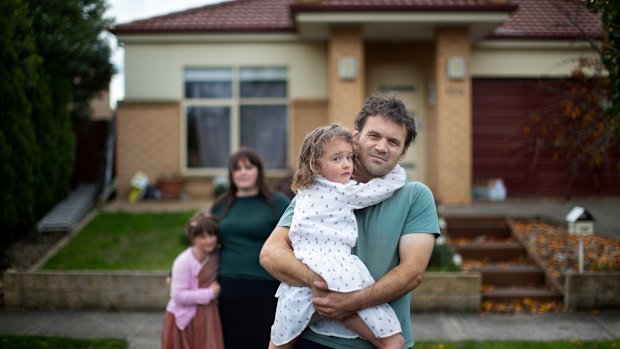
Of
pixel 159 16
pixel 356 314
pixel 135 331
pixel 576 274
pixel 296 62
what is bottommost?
pixel 135 331

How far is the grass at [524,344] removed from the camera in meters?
5.61

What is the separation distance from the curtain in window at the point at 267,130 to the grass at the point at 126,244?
2.72 meters

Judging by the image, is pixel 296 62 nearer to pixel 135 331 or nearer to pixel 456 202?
pixel 456 202

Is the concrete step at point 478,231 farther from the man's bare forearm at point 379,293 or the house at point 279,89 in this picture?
the man's bare forearm at point 379,293

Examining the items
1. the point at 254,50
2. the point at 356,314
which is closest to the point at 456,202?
the point at 254,50

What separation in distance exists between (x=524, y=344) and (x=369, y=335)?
12.5 ft

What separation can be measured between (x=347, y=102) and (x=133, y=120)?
459cm

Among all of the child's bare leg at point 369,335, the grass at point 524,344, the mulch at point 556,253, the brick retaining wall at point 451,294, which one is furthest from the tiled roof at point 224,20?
the child's bare leg at point 369,335

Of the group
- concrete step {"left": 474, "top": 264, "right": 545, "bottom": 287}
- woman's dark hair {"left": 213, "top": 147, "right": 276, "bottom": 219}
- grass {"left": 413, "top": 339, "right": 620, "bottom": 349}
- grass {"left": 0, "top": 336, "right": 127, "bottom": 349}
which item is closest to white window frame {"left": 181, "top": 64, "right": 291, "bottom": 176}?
concrete step {"left": 474, "top": 264, "right": 545, "bottom": 287}

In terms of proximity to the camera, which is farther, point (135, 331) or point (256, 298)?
point (135, 331)

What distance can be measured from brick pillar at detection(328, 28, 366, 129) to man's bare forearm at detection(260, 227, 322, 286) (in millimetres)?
8936

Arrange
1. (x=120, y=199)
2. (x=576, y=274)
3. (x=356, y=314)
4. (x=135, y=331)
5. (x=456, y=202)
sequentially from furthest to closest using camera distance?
(x=120, y=199) → (x=456, y=202) → (x=576, y=274) → (x=135, y=331) → (x=356, y=314)

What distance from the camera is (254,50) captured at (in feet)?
42.1

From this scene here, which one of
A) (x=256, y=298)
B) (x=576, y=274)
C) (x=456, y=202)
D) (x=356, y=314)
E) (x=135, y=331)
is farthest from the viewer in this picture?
(x=456, y=202)
